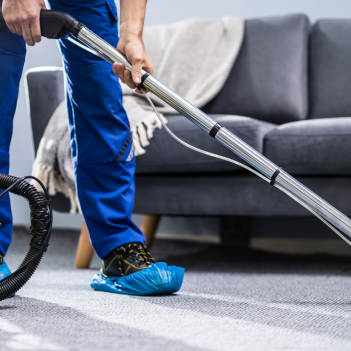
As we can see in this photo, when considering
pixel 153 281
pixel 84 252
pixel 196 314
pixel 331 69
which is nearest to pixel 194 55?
pixel 331 69

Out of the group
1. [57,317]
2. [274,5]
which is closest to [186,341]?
[57,317]

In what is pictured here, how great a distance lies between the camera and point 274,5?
73.4 inches

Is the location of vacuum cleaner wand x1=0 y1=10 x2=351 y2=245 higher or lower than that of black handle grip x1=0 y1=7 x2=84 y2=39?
lower

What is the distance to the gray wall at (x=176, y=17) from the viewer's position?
5.99 ft

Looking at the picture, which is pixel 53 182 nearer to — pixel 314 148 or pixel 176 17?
pixel 314 148

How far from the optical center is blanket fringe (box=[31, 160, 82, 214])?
49.1 inches

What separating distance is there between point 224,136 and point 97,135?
0.28 m

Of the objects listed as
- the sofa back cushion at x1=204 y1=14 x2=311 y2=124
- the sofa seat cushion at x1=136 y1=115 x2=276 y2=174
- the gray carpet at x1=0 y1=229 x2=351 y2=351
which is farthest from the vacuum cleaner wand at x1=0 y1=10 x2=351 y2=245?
the sofa back cushion at x1=204 y1=14 x2=311 y2=124

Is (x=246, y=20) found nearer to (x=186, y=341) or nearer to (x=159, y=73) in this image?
(x=159, y=73)

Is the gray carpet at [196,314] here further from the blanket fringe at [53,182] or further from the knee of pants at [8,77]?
the knee of pants at [8,77]

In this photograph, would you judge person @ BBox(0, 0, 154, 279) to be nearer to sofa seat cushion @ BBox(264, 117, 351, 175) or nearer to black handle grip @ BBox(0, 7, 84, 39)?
black handle grip @ BBox(0, 7, 84, 39)

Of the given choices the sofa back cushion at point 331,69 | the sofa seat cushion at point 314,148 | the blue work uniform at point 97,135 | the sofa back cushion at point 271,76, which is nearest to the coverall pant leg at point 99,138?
the blue work uniform at point 97,135

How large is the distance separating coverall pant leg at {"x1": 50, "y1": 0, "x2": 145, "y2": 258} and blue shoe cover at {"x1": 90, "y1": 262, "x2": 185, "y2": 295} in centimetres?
8

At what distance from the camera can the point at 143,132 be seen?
120cm
